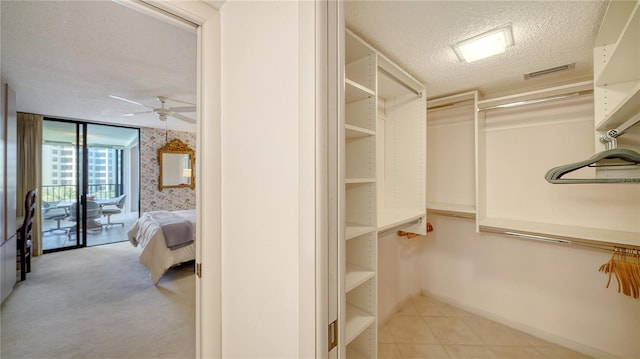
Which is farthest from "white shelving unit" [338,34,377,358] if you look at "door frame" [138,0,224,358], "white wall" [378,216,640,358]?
"white wall" [378,216,640,358]

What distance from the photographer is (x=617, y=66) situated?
46.5 inches

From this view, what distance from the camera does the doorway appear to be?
410cm

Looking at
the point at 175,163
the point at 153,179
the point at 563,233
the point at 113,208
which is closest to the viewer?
the point at 563,233

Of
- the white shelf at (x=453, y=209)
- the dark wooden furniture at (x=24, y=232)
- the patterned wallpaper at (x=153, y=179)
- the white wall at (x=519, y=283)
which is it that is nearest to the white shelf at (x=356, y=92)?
the white wall at (x=519, y=283)

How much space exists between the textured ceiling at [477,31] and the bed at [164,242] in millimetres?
3314

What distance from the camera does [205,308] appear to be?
1145mm

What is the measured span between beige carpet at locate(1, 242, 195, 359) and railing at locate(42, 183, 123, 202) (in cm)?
110

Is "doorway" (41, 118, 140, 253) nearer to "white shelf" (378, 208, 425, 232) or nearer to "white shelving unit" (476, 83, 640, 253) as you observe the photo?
"white shelf" (378, 208, 425, 232)

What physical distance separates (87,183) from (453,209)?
5.99m

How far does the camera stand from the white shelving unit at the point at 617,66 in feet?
3.17

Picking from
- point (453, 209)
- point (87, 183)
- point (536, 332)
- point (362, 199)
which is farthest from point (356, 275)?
point (87, 183)

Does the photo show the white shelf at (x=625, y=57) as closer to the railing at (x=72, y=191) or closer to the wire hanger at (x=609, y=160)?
the wire hanger at (x=609, y=160)

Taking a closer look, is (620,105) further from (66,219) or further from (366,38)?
(66,219)

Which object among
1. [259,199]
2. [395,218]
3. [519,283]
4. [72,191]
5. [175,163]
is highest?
[175,163]
